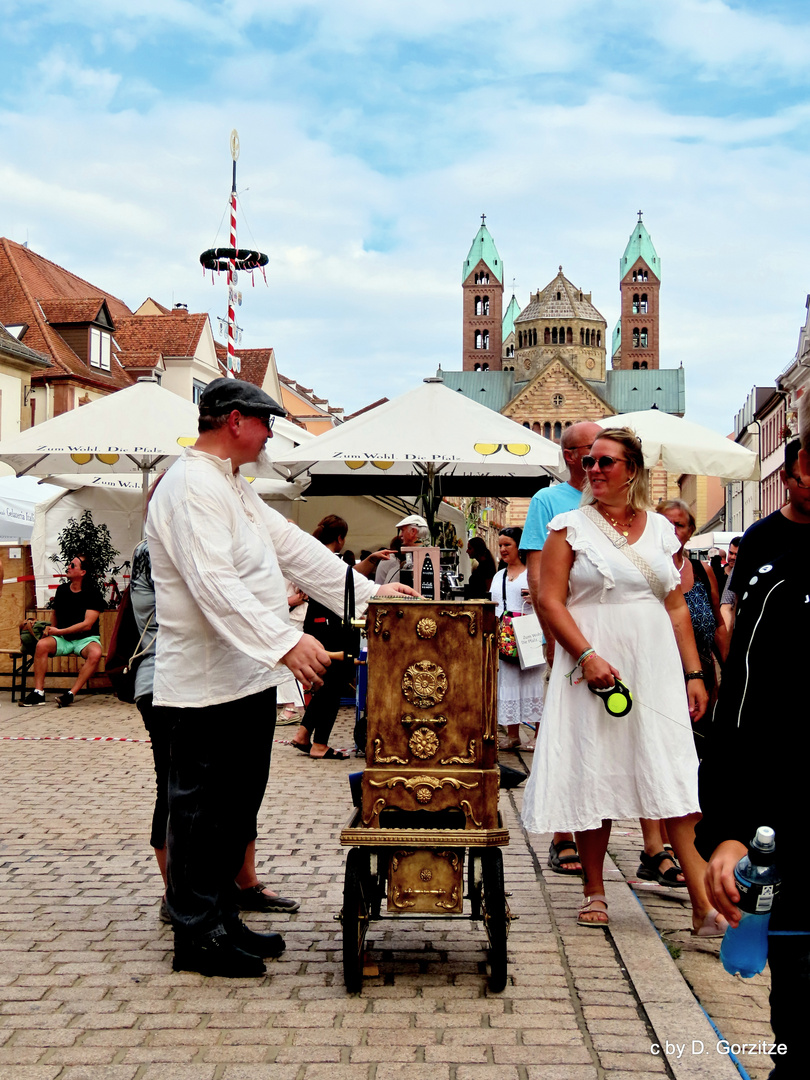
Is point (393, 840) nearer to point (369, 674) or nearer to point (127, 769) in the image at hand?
point (369, 674)

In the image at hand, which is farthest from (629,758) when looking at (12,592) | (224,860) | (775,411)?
(775,411)

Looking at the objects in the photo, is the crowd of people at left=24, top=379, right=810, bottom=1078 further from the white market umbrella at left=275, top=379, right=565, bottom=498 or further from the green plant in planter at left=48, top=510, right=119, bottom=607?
the green plant in planter at left=48, top=510, right=119, bottom=607

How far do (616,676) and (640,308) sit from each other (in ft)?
495

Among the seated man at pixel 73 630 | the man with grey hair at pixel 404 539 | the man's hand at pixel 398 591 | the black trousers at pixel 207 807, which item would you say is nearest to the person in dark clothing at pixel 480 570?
the man with grey hair at pixel 404 539

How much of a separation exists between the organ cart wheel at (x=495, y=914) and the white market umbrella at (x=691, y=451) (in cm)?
661

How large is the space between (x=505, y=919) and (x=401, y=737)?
2.32ft

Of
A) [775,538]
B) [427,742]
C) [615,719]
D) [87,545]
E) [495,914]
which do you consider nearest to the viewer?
[775,538]

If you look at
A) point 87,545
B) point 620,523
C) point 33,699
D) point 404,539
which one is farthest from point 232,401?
point 87,545

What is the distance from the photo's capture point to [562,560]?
186 inches

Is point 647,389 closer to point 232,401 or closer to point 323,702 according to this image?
point 323,702

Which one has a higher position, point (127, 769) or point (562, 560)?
point (562, 560)

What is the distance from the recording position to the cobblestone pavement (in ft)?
11.0

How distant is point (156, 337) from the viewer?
1704 inches

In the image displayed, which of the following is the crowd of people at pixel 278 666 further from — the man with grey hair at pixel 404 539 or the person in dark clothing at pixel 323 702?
the person in dark clothing at pixel 323 702
